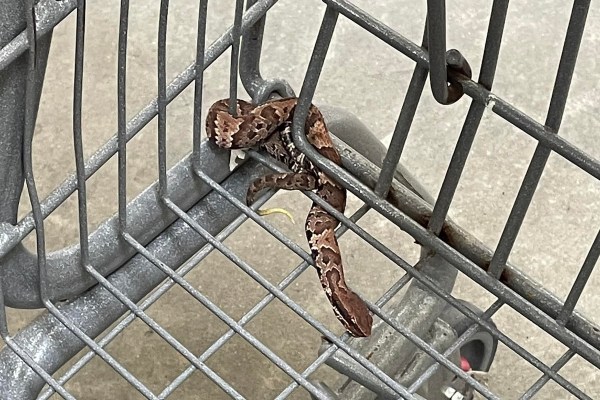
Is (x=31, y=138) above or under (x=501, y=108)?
under

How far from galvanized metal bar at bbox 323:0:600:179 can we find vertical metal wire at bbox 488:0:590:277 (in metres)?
0.01

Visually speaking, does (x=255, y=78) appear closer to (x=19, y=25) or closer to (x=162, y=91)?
(x=162, y=91)

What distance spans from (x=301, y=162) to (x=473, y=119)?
247mm

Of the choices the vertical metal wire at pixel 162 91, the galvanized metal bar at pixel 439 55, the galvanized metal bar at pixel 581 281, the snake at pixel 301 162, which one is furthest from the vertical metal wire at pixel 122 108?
the galvanized metal bar at pixel 581 281

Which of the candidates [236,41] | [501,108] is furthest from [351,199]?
[501,108]

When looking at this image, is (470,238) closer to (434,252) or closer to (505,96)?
(434,252)

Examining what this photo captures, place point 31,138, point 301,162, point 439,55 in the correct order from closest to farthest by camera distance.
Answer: point 439,55
point 31,138
point 301,162

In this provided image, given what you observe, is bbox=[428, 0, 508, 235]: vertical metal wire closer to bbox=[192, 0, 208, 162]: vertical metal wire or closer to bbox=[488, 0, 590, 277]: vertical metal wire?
bbox=[488, 0, 590, 277]: vertical metal wire

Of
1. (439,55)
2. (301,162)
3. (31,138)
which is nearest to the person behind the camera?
(439,55)

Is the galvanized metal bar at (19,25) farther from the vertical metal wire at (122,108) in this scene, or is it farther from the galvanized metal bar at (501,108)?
the galvanized metal bar at (501,108)

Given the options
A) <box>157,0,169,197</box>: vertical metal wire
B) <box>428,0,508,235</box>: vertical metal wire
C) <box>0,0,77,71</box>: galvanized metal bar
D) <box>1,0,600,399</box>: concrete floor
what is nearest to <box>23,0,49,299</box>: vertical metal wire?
<box>0,0,77,71</box>: galvanized metal bar

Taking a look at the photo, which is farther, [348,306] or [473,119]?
[348,306]

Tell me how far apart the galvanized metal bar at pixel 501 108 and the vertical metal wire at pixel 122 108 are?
162 millimetres

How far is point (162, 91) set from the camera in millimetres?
854
